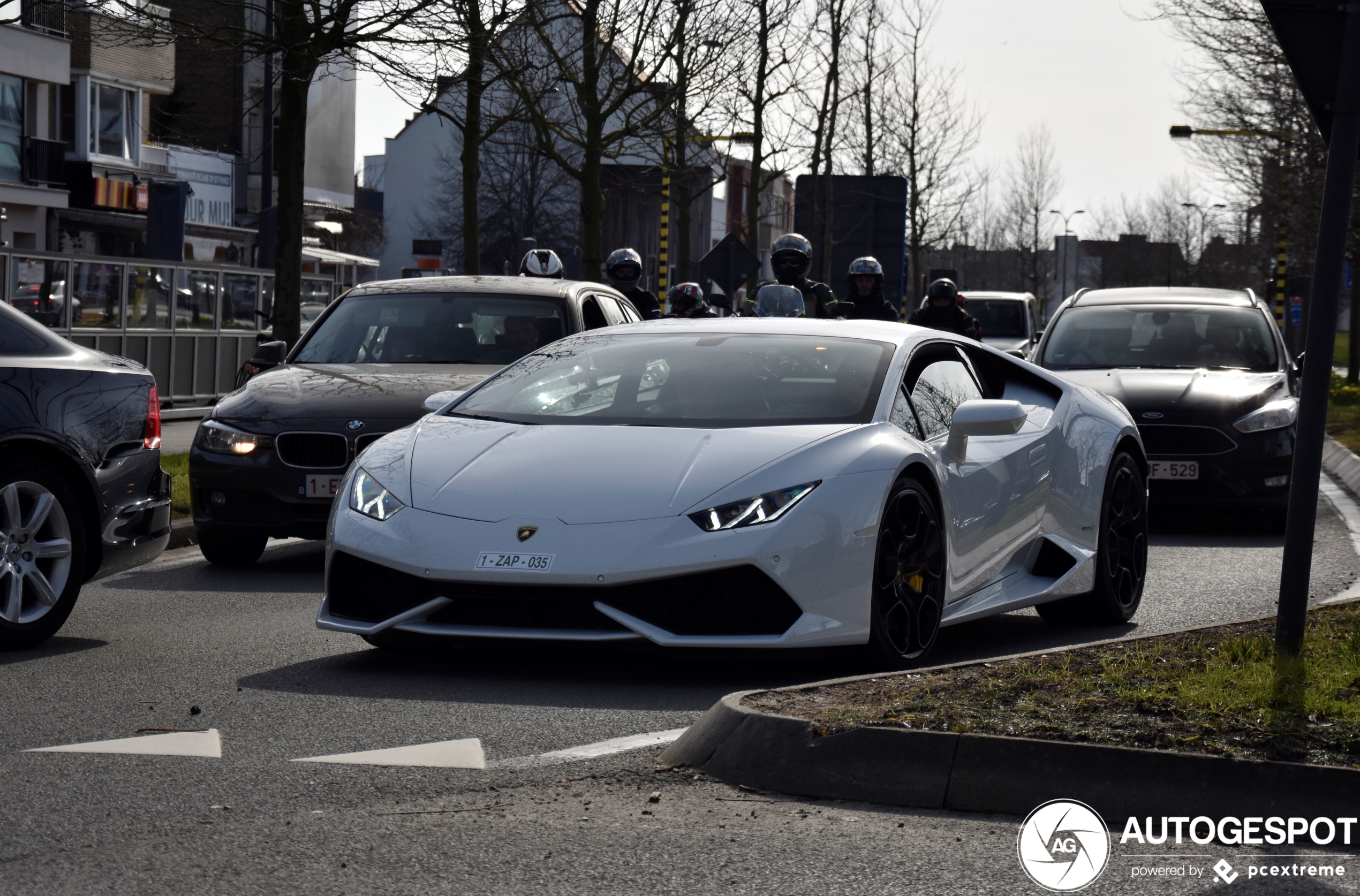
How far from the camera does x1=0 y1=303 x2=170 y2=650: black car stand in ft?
23.8

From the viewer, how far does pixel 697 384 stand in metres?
7.32

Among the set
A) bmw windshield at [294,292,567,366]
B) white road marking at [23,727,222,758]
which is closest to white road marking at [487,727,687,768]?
white road marking at [23,727,222,758]

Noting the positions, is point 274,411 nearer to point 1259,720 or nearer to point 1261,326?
point 1259,720

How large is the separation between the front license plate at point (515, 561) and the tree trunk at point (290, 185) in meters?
10.6

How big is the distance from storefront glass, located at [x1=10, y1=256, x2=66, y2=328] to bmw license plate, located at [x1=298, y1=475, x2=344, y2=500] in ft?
40.2

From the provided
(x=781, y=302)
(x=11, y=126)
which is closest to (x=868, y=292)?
(x=781, y=302)

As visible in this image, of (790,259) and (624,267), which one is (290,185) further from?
(790,259)

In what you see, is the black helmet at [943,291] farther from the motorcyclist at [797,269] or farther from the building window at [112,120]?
the building window at [112,120]

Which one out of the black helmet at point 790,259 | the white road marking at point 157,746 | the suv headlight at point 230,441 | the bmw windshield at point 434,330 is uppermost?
the black helmet at point 790,259

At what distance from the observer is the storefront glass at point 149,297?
2436 centimetres

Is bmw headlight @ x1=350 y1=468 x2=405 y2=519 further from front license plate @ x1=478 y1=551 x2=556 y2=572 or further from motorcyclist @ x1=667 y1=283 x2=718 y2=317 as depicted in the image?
motorcyclist @ x1=667 y1=283 x2=718 y2=317

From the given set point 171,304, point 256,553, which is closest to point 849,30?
point 171,304

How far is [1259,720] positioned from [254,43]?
13347 mm

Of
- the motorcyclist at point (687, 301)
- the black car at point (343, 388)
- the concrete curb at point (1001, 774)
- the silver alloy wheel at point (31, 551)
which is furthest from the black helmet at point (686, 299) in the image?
the concrete curb at point (1001, 774)
